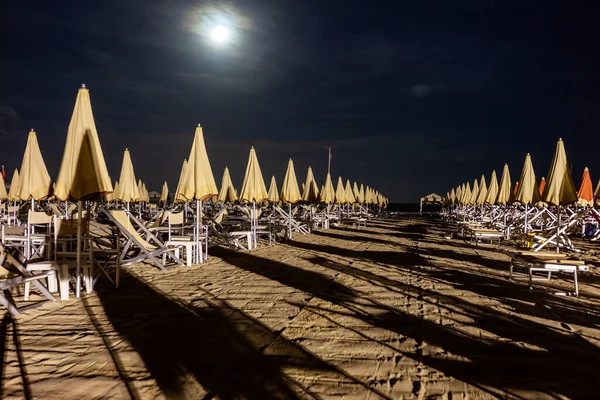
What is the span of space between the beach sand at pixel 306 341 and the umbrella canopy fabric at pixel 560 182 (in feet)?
5.33

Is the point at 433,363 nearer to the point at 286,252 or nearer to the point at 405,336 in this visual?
the point at 405,336

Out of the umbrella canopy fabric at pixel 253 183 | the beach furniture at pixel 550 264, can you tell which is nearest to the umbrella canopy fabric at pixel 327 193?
the umbrella canopy fabric at pixel 253 183

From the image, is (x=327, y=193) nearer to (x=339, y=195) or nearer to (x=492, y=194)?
(x=339, y=195)

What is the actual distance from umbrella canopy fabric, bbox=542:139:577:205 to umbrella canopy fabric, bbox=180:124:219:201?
6.38 metres

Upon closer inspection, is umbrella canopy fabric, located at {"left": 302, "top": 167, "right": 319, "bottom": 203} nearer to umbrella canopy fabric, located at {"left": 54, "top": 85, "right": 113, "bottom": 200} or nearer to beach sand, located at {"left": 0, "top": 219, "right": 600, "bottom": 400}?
beach sand, located at {"left": 0, "top": 219, "right": 600, "bottom": 400}

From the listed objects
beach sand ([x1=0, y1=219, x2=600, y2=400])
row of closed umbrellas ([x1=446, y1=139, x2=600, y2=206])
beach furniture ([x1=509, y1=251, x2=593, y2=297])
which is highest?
row of closed umbrellas ([x1=446, y1=139, x2=600, y2=206])

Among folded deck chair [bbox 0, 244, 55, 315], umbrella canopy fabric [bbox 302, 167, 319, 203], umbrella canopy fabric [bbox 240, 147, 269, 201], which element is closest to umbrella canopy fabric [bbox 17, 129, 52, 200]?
folded deck chair [bbox 0, 244, 55, 315]

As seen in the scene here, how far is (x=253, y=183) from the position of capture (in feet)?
40.0

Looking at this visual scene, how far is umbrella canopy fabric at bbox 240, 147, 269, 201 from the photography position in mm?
12039

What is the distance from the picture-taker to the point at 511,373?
340cm

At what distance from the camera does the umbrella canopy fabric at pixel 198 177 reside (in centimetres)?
884

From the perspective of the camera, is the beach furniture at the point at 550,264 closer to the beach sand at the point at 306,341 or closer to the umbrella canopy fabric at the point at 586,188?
the beach sand at the point at 306,341

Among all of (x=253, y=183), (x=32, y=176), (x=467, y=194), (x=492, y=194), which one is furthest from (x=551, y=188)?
(x=467, y=194)

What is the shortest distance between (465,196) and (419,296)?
2253 cm
